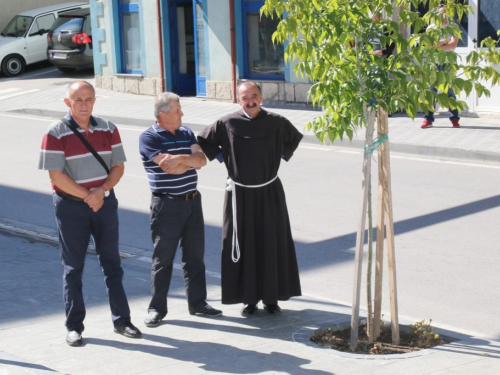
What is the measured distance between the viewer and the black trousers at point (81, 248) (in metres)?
6.06

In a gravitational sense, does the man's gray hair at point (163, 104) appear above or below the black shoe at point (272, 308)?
above

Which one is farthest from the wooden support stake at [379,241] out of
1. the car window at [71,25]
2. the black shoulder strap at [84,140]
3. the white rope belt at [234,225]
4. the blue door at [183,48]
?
the car window at [71,25]

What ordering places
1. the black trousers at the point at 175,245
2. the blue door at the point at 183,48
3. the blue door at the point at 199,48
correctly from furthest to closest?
the blue door at the point at 183,48, the blue door at the point at 199,48, the black trousers at the point at 175,245

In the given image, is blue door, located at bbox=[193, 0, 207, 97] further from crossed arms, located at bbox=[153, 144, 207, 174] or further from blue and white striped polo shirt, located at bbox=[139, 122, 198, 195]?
crossed arms, located at bbox=[153, 144, 207, 174]

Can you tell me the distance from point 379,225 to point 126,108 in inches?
570

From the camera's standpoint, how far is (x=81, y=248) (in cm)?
614

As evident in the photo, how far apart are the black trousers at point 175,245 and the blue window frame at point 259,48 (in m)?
12.9

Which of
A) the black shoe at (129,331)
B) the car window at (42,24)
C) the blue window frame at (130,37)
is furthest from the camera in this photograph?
the car window at (42,24)

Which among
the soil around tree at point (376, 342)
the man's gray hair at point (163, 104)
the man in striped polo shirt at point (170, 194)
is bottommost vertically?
the soil around tree at point (376, 342)

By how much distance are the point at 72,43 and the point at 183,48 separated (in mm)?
4824

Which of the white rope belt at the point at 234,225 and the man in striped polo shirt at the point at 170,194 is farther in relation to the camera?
the white rope belt at the point at 234,225

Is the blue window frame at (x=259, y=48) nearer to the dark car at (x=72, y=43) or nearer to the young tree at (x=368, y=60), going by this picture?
the dark car at (x=72, y=43)

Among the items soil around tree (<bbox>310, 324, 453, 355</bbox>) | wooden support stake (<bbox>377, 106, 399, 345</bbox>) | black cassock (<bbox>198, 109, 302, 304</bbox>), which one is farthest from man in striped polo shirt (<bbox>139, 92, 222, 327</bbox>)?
wooden support stake (<bbox>377, 106, 399, 345</bbox>)

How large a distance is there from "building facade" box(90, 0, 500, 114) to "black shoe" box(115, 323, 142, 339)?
12637mm
